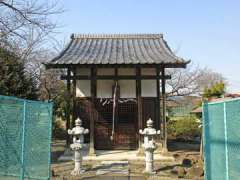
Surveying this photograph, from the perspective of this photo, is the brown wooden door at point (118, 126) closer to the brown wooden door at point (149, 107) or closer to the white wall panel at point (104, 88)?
the white wall panel at point (104, 88)

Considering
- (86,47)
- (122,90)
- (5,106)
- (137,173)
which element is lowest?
(137,173)

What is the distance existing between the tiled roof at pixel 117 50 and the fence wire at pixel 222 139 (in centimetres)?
476

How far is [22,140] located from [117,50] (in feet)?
25.5

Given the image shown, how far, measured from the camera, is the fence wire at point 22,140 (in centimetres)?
500

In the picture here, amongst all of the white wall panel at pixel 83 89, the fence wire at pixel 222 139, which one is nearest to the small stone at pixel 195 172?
the fence wire at pixel 222 139

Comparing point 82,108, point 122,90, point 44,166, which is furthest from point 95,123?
point 44,166

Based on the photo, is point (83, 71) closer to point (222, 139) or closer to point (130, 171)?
point (130, 171)

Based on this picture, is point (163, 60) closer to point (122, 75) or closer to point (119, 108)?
point (122, 75)

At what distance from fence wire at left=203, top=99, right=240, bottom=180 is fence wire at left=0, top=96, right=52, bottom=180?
138 inches

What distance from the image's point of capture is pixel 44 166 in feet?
21.6

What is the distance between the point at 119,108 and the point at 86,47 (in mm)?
3213

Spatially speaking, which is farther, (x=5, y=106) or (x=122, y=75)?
(x=122, y=75)

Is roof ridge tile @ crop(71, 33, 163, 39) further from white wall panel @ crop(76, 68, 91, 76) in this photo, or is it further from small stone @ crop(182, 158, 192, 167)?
small stone @ crop(182, 158, 192, 167)

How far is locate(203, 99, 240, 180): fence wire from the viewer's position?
4.60m
